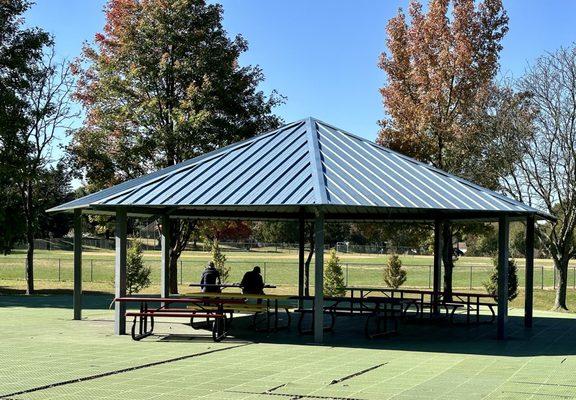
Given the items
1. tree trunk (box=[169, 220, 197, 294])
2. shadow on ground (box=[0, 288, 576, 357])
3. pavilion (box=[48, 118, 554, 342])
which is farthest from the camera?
tree trunk (box=[169, 220, 197, 294])

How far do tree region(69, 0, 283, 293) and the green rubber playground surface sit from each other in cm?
1036

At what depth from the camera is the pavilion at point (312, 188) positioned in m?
13.9

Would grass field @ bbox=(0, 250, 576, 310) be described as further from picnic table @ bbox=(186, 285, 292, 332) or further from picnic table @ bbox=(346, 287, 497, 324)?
picnic table @ bbox=(186, 285, 292, 332)

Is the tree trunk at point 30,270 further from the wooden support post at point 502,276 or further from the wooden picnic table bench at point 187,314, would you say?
the wooden support post at point 502,276

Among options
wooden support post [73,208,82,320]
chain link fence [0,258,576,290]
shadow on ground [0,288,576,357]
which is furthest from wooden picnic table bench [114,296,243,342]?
chain link fence [0,258,576,290]

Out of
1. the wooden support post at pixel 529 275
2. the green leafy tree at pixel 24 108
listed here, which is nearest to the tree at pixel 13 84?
Result: the green leafy tree at pixel 24 108

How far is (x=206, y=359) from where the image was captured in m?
11.8

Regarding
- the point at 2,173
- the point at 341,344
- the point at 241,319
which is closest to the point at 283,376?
the point at 341,344

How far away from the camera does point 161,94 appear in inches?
1075

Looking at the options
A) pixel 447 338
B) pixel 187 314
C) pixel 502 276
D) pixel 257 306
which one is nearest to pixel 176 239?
pixel 257 306

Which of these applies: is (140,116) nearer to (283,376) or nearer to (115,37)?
(115,37)

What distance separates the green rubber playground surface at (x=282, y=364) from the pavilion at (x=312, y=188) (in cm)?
112

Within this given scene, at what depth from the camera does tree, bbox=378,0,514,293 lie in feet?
85.2

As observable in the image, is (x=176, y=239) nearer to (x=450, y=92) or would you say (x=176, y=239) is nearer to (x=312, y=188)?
(x=450, y=92)
